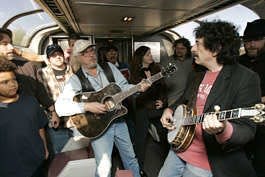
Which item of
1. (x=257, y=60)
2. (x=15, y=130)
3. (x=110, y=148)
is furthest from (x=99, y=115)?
(x=257, y=60)

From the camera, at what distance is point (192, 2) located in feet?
10.7

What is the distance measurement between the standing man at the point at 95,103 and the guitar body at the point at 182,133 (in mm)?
807

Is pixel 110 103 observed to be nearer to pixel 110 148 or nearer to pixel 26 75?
pixel 110 148

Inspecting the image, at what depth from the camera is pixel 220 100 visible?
1641 mm

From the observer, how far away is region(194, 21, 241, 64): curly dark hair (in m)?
1.73

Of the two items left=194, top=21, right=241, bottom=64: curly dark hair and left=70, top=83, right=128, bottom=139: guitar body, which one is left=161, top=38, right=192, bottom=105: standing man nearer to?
left=70, top=83, right=128, bottom=139: guitar body

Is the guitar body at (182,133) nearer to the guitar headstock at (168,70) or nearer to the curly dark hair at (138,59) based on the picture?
the guitar headstock at (168,70)

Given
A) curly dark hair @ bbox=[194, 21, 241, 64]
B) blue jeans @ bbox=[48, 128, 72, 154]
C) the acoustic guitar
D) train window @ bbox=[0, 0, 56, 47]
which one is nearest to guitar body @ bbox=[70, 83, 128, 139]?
the acoustic guitar

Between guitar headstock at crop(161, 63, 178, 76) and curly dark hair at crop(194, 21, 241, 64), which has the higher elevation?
curly dark hair at crop(194, 21, 241, 64)

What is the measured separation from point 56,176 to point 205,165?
2224 millimetres

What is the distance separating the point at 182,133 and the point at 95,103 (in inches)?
39.2

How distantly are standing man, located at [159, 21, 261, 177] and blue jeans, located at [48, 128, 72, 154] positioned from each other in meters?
1.77

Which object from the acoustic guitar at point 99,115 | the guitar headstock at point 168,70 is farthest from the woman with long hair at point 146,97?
the acoustic guitar at point 99,115

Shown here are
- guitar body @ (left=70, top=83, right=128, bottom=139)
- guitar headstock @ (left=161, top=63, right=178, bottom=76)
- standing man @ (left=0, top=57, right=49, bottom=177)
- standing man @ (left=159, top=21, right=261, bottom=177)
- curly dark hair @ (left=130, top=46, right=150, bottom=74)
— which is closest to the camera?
standing man @ (left=159, top=21, right=261, bottom=177)
